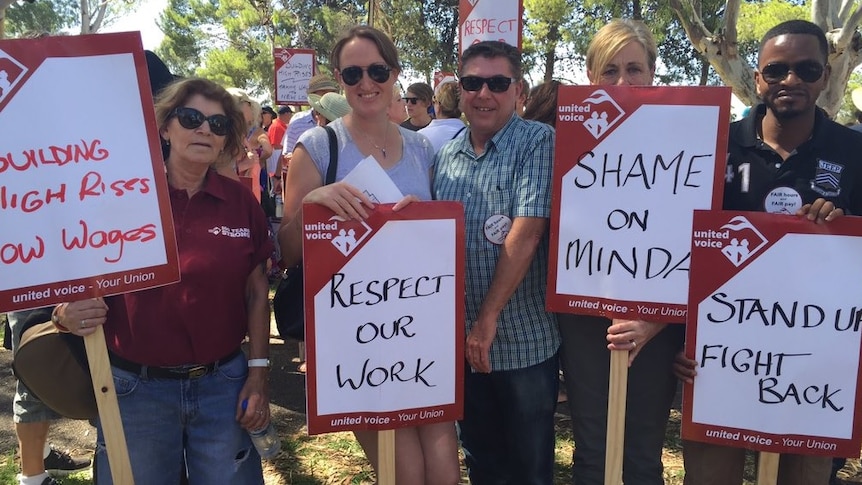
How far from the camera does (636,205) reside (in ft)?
6.86

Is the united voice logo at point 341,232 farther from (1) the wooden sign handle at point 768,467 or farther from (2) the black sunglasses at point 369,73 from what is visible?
(1) the wooden sign handle at point 768,467

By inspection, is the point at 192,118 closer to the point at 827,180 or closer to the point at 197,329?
the point at 197,329

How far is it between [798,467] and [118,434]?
91.9 inches

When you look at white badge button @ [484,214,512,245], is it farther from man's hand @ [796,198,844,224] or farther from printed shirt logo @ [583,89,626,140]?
man's hand @ [796,198,844,224]

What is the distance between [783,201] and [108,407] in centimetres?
233

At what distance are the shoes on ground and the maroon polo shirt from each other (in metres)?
1.80

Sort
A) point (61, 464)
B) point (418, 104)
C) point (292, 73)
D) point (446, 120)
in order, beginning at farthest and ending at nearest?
point (292, 73)
point (418, 104)
point (446, 120)
point (61, 464)

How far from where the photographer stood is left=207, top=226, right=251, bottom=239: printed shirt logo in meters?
2.20

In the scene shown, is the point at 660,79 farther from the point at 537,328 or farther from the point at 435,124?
the point at 537,328

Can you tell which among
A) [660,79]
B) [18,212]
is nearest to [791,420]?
[18,212]

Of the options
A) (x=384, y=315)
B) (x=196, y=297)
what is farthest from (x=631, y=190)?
(x=196, y=297)

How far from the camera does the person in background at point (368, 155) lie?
2.23 metres

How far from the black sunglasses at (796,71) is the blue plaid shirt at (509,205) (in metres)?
0.77

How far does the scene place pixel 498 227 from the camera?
2273 mm
